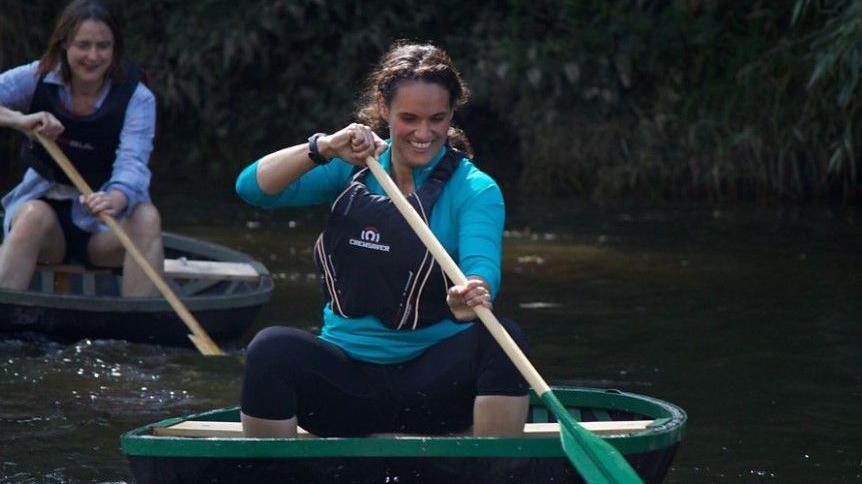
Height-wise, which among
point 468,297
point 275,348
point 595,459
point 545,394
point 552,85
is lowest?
point 595,459

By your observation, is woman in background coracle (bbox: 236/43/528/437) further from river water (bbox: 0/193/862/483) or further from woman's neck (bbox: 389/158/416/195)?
river water (bbox: 0/193/862/483)

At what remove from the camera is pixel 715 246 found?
9258mm

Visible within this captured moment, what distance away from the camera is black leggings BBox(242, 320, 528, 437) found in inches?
149

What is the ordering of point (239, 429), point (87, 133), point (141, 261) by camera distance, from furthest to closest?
point (87, 133) < point (141, 261) < point (239, 429)

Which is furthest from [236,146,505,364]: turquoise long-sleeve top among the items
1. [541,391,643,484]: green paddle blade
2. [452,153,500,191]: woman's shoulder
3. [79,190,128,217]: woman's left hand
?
[79,190,128,217]: woman's left hand

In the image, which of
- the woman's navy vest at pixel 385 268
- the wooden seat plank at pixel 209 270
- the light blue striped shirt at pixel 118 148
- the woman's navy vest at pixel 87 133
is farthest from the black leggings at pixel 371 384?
the wooden seat plank at pixel 209 270

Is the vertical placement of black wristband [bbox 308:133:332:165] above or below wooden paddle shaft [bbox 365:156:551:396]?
above

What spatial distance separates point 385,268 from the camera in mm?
3895

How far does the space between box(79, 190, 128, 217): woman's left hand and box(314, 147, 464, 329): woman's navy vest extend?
2470 millimetres

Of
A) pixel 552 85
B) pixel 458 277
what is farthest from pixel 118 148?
pixel 552 85

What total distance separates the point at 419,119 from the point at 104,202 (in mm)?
2585

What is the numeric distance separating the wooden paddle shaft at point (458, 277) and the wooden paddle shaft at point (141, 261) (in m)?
2.58

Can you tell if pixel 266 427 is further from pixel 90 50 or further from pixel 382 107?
pixel 90 50

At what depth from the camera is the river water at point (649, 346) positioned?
16.4ft
